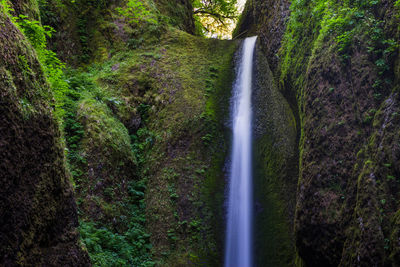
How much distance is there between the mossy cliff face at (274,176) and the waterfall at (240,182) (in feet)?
0.66

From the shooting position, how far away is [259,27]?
12.6 metres

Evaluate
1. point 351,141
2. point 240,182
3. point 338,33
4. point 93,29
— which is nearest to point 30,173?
point 351,141

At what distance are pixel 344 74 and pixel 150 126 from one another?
5.43m

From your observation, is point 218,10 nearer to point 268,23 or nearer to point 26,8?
point 268,23

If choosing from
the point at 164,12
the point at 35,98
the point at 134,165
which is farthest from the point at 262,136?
the point at 164,12

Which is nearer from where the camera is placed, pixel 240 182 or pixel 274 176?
pixel 274 176

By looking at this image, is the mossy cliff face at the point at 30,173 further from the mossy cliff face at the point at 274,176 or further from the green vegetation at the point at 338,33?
the green vegetation at the point at 338,33

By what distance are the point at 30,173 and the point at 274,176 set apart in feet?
18.4

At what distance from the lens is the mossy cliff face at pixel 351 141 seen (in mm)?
3921

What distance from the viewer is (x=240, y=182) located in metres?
7.45

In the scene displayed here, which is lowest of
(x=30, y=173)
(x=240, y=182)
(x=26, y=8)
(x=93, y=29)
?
(x=240, y=182)

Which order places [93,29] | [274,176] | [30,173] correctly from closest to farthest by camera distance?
[30,173] < [274,176] < [93,29]

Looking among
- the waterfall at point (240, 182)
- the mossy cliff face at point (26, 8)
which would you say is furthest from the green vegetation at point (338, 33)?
the mossy cliff face at point (26, 8)

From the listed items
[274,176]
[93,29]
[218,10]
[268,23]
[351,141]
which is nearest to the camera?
[351,141]
